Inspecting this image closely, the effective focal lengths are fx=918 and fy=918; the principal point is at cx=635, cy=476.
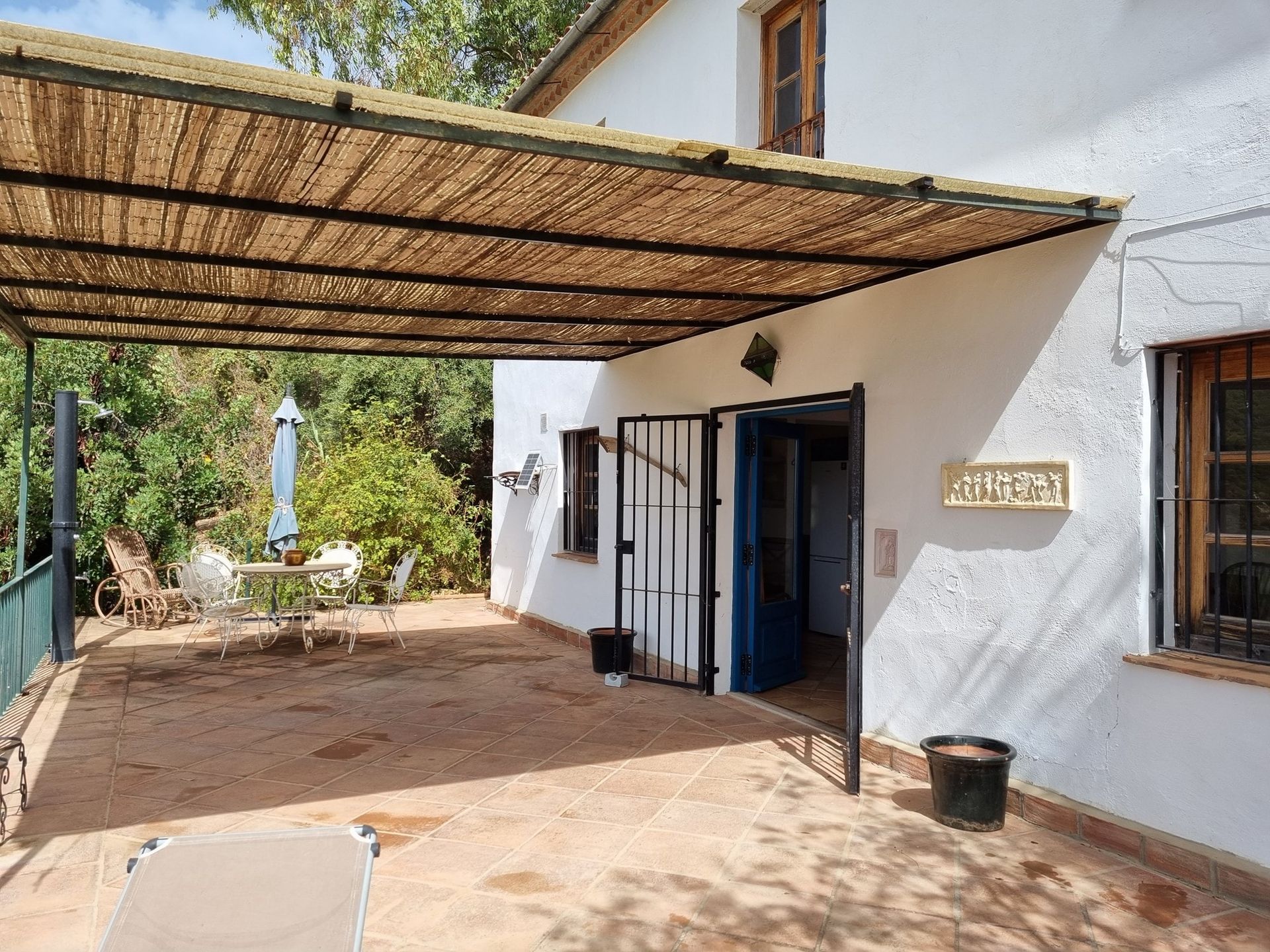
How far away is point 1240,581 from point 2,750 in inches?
207

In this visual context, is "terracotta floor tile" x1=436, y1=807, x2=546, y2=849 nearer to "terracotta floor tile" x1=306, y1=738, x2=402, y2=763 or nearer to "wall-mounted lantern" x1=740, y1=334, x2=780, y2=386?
"terracotta floor tile" x1=306, y1=738, x2=402, y2=763

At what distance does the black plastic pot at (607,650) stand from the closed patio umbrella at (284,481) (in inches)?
160

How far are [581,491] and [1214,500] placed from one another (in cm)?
637

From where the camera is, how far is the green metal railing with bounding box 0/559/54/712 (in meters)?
5.59

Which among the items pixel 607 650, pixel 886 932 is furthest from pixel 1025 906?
pixel 607 650

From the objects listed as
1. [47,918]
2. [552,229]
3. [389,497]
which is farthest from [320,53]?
[47,918]

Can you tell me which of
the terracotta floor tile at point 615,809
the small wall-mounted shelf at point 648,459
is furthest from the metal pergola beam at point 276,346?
the terracotta floor tile at point 615,809

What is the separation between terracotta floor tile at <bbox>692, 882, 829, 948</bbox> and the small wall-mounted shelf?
12.7ft

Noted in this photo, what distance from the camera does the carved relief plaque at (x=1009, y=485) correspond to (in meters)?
A: 4.02

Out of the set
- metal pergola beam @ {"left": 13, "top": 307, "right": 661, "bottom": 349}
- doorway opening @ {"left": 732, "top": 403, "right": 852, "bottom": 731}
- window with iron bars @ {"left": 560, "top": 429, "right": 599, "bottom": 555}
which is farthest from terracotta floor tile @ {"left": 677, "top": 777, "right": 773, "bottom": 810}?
window with iron bars @ {"left": 560, "top": 429, "right": 599, "bottom": 555}

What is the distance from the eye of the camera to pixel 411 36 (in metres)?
14.2

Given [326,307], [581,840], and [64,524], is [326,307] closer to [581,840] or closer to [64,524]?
[581,840]

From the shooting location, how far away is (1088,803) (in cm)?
389

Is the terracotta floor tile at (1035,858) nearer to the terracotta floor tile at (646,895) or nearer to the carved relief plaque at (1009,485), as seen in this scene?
the terracotta floor tile at (646,895)
